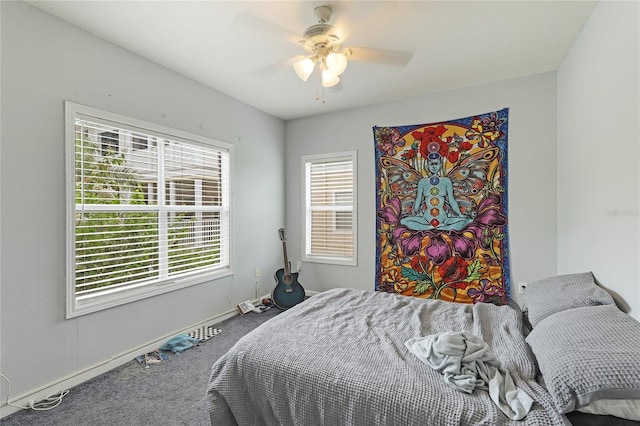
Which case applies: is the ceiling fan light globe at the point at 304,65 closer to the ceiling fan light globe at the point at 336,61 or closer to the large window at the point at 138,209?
the ceiling fan light globe at the point at 336,61

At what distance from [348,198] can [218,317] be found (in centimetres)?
215

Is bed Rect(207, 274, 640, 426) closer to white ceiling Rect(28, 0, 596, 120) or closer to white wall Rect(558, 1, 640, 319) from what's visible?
white wall Rect(558, 1, 640, 319)

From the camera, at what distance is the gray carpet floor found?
1799 mm

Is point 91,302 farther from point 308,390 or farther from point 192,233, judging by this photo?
point 308,390

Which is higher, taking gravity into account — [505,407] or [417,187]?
[417,187]

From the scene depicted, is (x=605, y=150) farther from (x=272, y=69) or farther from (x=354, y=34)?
(x=272, y=69)

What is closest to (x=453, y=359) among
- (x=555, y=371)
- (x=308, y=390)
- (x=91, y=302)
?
(x=555, y=371)

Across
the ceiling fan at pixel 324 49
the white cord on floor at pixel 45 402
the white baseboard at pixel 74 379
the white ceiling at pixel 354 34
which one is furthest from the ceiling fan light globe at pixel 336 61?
the white cord on floor at pixel 45 402

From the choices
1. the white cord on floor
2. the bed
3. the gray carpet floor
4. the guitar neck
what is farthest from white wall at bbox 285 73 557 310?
the white cord on floor

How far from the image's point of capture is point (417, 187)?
136 inches

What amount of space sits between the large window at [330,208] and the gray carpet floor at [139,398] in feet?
6.50

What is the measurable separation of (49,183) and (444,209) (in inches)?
138

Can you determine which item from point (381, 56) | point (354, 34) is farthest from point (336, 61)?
point (381, 56)

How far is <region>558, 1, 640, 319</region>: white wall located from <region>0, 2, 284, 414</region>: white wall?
3316 millimetres
